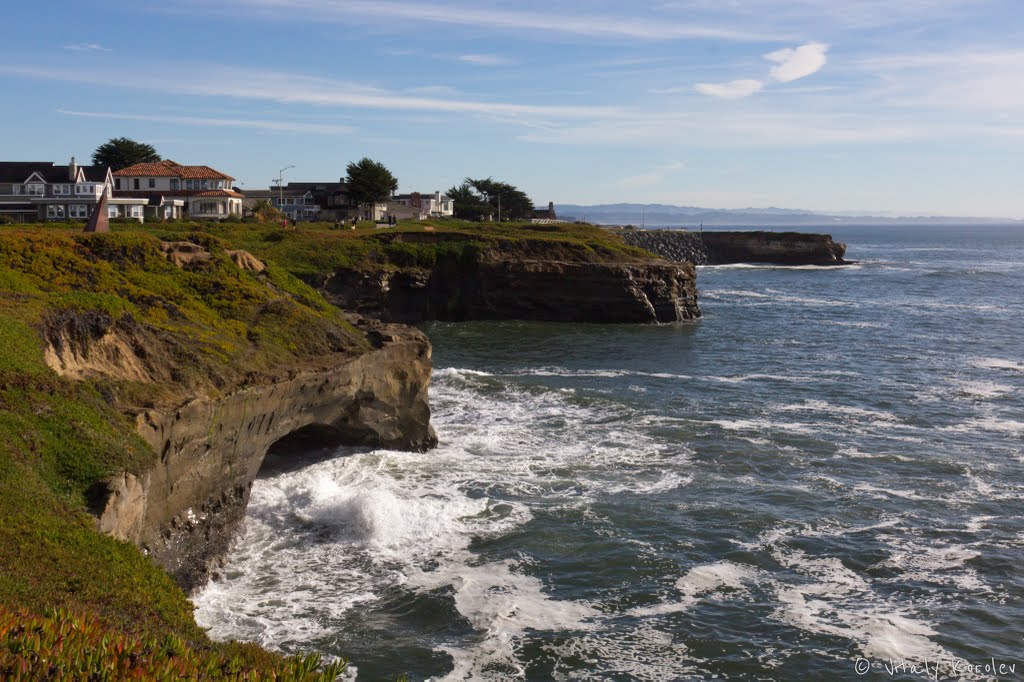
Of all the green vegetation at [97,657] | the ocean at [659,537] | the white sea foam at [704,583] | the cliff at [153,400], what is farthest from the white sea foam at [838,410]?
the green vegetation at [97,657]

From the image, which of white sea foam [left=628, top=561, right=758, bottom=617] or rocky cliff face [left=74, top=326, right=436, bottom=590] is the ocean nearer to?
white sea foam [left=628, top=561, right=758, bottom=617]

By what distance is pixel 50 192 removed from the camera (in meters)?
84.1

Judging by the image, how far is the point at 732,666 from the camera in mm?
18812

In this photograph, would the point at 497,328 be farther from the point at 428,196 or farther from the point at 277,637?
the point at 428,196

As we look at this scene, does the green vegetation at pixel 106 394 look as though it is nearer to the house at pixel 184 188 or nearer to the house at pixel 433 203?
the house at pixel 184 188

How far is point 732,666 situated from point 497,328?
5080cm

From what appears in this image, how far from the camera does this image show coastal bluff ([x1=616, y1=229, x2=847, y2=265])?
149 m

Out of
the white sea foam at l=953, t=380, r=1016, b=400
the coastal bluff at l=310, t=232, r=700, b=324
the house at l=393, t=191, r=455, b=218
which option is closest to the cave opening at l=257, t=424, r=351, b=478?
the white sea foam at l=953, t=380, r=1016, b=400

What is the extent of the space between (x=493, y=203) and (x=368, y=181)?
54348mm

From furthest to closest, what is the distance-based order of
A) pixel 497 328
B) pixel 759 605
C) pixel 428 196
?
pixel 428 196 < pixel 497 328 < pixel 759 605

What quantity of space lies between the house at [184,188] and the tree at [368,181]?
14832 millimetres

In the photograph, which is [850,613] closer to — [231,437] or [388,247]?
[231,437]

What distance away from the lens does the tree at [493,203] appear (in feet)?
505

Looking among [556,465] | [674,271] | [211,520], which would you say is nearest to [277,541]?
[211,520]
